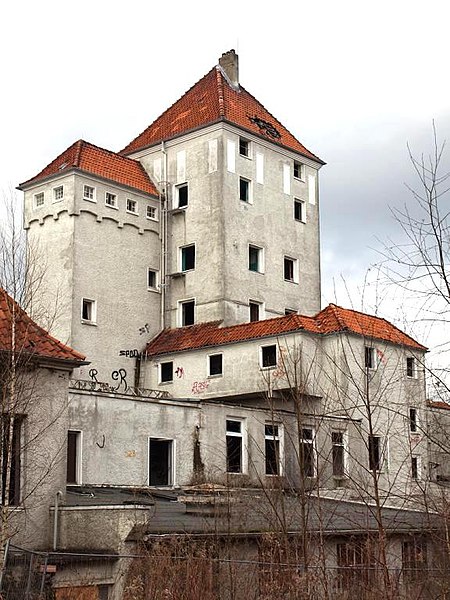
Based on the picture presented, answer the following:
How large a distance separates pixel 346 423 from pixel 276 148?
17804 mm

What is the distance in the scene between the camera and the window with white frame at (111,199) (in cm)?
4406

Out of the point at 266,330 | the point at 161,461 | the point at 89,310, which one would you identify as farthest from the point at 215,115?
the point at 161,461

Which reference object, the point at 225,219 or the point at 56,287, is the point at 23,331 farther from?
the point at 225,219

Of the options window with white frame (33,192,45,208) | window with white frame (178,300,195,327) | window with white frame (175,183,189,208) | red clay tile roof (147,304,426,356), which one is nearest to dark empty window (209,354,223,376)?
red clay tile roof (147,304,426,356)

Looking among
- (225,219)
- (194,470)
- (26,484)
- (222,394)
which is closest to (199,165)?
(225,219)

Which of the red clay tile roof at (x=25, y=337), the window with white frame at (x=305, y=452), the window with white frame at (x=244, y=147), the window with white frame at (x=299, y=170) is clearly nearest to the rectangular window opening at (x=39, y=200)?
the window with white frame at (x=244, y=147)

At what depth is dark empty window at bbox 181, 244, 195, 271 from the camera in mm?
45625

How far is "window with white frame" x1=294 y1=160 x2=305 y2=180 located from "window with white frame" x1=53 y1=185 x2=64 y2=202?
12.9 metres

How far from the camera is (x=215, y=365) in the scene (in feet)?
133

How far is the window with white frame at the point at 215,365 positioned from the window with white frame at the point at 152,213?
347 inches

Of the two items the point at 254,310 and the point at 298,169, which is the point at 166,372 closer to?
the point at 254,310

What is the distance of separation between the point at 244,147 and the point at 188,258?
6185 millimetres

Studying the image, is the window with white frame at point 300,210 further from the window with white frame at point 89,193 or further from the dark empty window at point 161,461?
the dark empty window at point 161,461

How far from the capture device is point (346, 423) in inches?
1406
